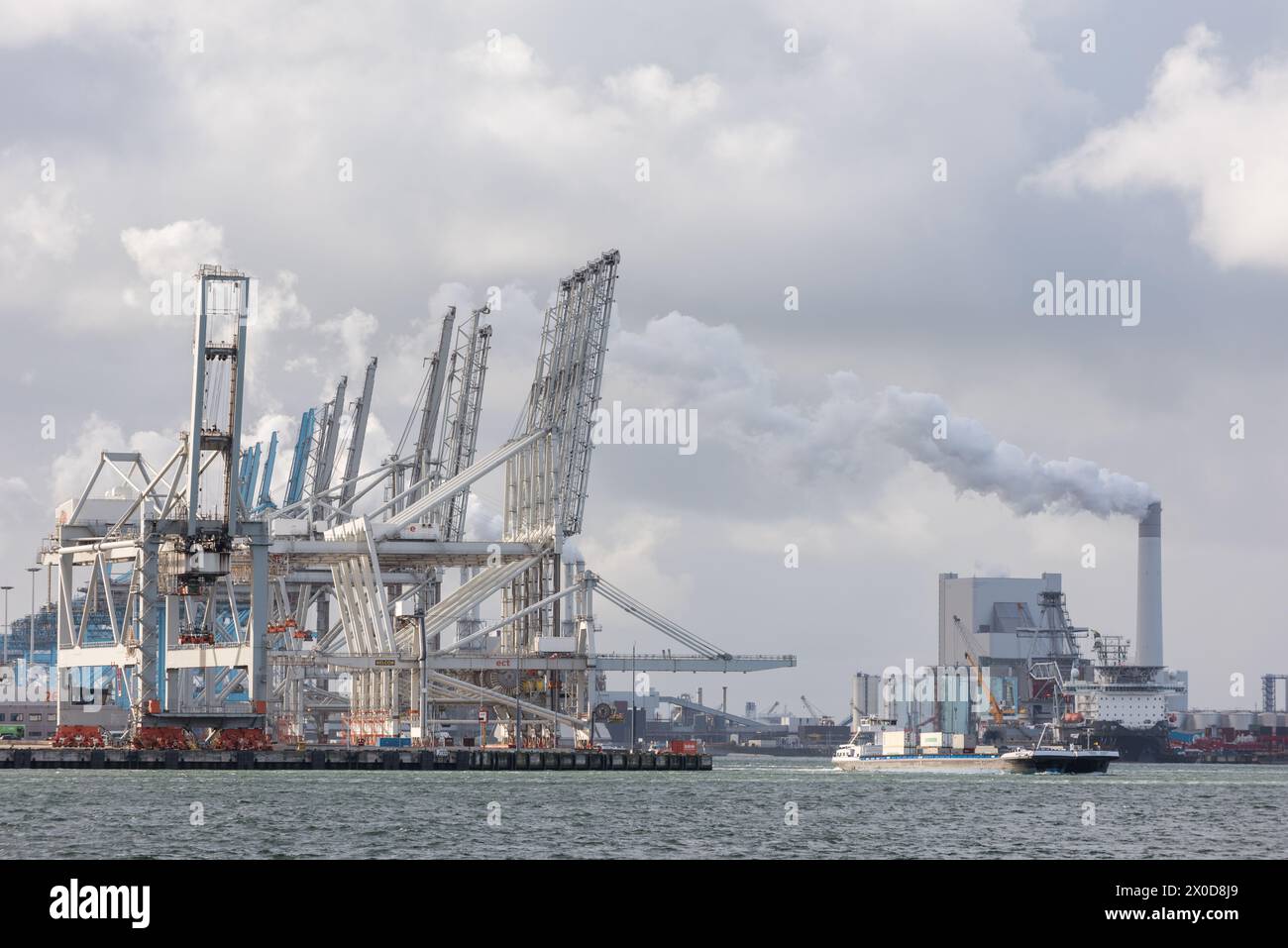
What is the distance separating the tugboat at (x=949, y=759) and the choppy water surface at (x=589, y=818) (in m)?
33.2

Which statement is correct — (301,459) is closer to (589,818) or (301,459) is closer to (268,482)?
(268,482)

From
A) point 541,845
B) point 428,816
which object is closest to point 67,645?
point 428,816

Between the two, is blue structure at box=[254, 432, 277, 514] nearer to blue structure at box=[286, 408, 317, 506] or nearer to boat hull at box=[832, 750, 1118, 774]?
blue structure at box=[286, 408, 317, 506]

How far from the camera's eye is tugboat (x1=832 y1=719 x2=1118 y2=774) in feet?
466

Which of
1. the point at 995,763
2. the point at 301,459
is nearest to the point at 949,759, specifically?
the point at 995,763

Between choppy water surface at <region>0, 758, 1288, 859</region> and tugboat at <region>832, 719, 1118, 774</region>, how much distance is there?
33.2 metres

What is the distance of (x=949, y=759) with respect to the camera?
6186 inches

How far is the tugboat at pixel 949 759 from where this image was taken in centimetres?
14212

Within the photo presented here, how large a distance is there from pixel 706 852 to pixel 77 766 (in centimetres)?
6622

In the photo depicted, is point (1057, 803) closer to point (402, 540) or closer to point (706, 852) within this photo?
point (706, 852)

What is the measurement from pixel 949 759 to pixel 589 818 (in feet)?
305

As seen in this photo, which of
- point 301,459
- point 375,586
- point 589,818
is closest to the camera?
point 589,818

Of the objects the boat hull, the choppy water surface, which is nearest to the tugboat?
the boat hull

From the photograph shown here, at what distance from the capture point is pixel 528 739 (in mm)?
135500
